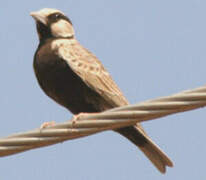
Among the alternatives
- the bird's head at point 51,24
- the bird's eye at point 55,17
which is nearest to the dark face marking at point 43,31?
the bird's head at point 51,24

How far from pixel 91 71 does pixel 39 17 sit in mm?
1118

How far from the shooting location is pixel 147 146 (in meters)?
6.86

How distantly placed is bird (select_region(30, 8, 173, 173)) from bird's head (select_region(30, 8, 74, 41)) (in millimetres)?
402

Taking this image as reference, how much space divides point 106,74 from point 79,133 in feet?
8.38

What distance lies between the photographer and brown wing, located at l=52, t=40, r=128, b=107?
22.6 feet

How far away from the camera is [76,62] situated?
23.0 feet

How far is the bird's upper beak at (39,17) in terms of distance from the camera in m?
7.71

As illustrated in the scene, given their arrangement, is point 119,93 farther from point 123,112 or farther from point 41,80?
point 123,112

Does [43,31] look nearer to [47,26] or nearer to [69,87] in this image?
[47,26]

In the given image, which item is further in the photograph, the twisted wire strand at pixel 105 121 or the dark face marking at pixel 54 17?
the dark face marking at pixel 54 17

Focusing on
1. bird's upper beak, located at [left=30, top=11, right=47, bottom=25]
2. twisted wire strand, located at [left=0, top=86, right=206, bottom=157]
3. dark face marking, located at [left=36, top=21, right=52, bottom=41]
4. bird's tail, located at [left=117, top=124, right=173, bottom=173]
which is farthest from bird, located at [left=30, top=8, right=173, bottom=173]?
twisted wire strand, located at [left=0, top=86, right=206, bottom=157]

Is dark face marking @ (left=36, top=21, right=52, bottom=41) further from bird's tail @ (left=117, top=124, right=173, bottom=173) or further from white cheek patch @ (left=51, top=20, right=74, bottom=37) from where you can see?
bird's tail @ (left=117, top=124, right=173, bottom=173)

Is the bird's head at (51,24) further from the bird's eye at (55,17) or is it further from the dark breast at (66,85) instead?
the dark breast at (66,85)

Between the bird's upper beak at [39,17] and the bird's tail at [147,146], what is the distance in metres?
1.72
